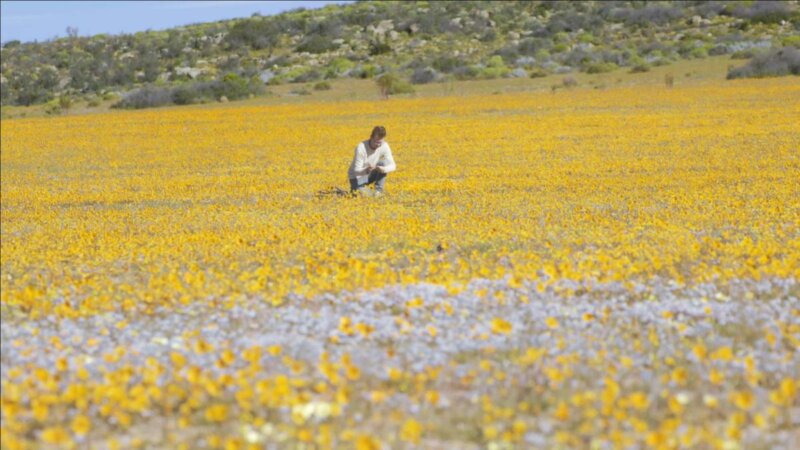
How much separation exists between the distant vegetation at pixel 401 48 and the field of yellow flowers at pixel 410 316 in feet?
107

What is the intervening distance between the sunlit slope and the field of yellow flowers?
56 mm

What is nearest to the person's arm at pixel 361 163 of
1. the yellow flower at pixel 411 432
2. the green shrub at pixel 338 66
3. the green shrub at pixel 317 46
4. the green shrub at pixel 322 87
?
the yellow flower at pixel 411 432

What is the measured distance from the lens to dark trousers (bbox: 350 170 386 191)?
596 inches

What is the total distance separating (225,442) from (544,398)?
1911 millimetres

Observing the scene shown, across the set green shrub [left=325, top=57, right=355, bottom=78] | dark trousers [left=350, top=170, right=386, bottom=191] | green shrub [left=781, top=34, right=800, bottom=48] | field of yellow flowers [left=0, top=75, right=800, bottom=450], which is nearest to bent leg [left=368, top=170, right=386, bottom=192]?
dark trousers [left=350, top=170, right=386, bottom=191]

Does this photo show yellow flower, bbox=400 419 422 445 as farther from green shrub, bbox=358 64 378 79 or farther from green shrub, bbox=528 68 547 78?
green shrub, bbox=358 64 378 79

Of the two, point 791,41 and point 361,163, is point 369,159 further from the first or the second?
point 791,41

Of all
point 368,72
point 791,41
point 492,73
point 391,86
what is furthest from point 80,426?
point 791,41

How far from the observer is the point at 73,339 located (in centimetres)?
702

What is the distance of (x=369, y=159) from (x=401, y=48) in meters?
57.5

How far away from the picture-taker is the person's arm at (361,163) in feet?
48.2

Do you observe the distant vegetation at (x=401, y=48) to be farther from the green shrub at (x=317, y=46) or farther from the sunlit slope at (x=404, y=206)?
the sunlit slope at (x=404, y=206)

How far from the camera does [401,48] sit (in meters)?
71.2

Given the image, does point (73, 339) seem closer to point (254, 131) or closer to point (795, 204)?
point (795, 204)
